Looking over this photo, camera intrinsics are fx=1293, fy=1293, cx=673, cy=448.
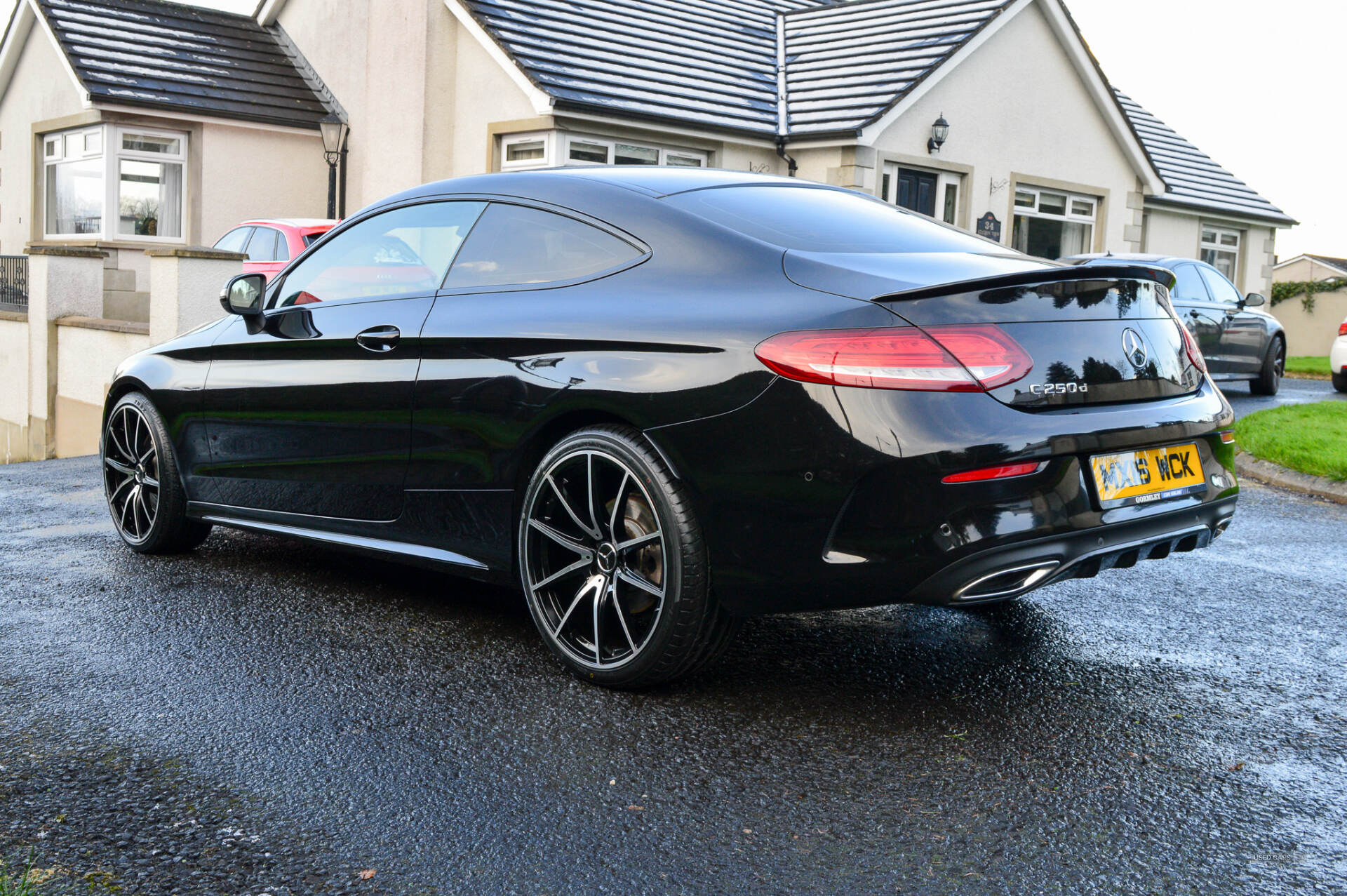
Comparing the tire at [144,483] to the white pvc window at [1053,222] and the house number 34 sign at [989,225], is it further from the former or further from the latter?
the white pvc window at [1053,222]

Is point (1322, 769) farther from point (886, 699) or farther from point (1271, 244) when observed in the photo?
point (1271, 244)

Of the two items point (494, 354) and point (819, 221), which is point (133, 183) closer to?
point (494, 354)

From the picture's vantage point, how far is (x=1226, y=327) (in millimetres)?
14820

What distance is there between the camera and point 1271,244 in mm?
28406

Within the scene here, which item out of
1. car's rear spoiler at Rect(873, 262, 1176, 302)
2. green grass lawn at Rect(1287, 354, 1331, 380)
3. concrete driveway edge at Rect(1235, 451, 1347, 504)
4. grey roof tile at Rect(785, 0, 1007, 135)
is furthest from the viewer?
green grass lawn at Rect(1287, 354, 1331, 380)

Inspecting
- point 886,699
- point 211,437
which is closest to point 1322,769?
point 886,699

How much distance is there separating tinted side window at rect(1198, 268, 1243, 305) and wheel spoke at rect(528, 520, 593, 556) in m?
12.7

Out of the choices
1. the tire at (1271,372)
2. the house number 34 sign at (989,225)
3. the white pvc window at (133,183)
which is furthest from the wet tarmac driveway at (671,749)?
the white pvc window at (133,183)

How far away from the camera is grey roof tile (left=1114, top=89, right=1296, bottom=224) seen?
25477 millimetres

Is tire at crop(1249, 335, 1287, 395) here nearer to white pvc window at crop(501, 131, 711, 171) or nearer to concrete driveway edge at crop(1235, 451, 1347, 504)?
concrete driveway edge at crop(1235, 451, 1347, 504)

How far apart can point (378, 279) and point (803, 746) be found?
2.43 metres

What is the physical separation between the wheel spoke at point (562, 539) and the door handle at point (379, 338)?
0.96 meters

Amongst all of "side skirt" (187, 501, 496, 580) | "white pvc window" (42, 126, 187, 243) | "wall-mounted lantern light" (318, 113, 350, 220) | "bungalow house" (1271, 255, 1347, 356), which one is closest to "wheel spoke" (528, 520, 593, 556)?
"side skirt" (187, 501, 496, 580)

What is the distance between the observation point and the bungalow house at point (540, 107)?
58.9 feet
